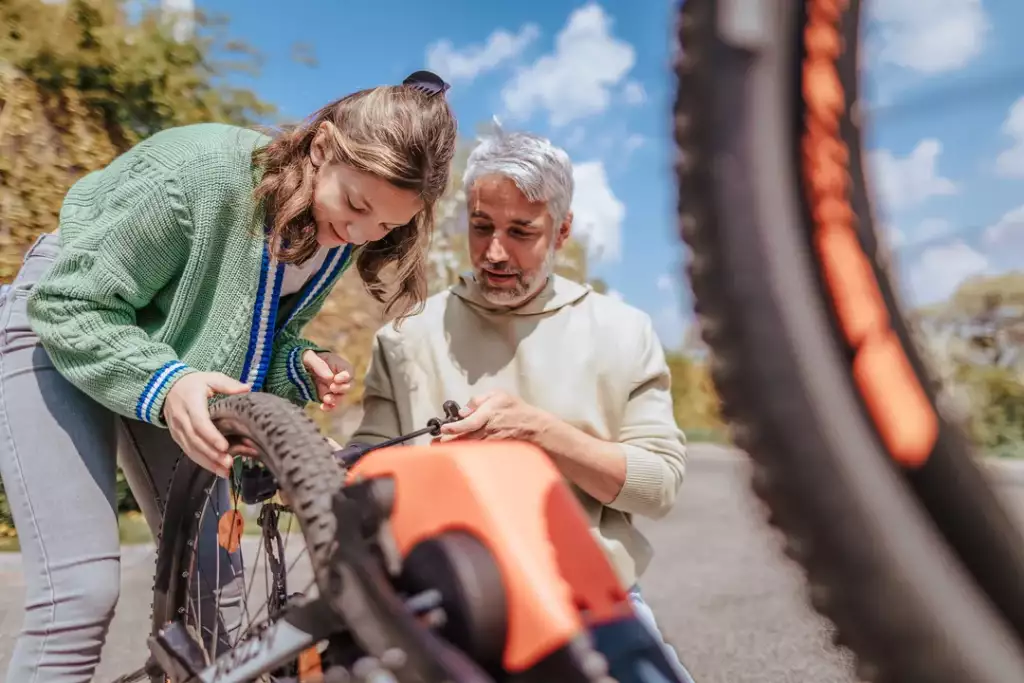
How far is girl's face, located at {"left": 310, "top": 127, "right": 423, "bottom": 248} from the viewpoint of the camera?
1.20m

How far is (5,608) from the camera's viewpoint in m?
2.41

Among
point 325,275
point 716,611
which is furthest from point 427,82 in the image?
point 716,611

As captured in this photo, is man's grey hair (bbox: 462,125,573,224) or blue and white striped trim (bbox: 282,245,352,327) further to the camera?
man's grey hair (bbox: 462,125,573,224)

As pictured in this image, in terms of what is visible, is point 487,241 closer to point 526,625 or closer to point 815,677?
point 526,625

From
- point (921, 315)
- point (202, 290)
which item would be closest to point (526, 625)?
point (921, 315)

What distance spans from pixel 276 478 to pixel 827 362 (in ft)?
1.83

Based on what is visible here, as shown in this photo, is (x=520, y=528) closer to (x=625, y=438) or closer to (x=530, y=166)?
(x=625, y=438)

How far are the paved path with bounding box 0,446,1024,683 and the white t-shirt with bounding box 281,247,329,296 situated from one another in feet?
3.57

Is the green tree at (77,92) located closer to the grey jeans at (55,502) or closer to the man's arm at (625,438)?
the grey jeans at (55,502)

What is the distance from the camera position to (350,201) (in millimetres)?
1212

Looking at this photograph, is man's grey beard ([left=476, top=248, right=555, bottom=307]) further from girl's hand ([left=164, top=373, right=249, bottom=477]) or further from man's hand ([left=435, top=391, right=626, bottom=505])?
girl's hand ([left=164, top=373, right=249, bottom=477])

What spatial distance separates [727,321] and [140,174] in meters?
0.95

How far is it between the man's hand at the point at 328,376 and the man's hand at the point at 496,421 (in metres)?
0.19

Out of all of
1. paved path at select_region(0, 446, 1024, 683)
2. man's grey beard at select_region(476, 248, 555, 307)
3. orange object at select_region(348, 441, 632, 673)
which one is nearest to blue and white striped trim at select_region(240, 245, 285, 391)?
man's grey beard at select_region(476, 248, 555, 307)
